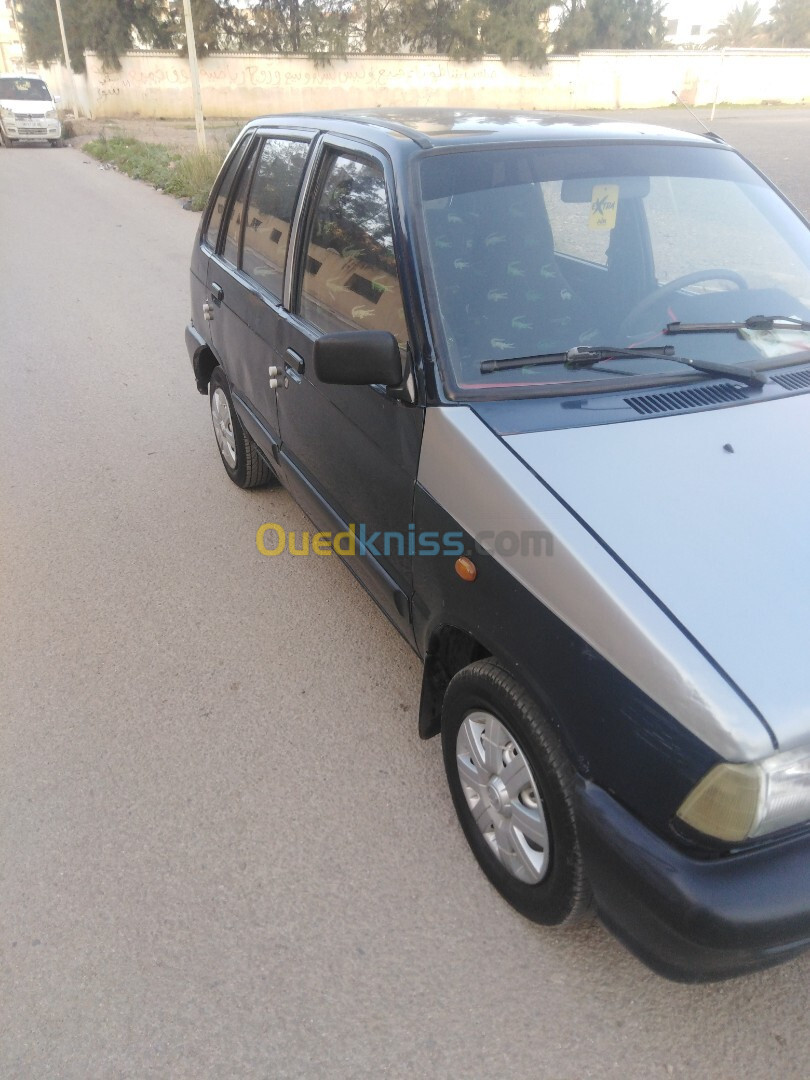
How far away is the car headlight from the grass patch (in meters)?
13.9

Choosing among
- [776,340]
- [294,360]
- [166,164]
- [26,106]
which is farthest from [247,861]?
[26,106]

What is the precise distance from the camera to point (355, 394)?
8.70ft

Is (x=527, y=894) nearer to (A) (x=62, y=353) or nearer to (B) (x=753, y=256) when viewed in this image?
(B) (x=753, y=256)

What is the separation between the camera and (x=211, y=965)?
2137 mm

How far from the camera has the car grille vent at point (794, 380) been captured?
2357 millimetres

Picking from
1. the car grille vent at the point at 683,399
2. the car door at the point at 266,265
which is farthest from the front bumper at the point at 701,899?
the car door at the point at 266,265

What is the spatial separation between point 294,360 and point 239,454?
147 cm

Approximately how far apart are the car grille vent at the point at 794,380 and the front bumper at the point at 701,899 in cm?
131

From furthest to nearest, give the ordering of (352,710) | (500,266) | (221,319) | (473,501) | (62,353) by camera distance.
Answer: (62,353), (221,319), (352,710), (500,266), (473,501)

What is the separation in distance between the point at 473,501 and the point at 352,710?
4.26 feet

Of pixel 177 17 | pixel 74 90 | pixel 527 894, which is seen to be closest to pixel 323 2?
pixel 177 17

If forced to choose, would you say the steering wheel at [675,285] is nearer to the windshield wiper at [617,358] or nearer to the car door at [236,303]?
Result: the windshield wiper at [617,358]

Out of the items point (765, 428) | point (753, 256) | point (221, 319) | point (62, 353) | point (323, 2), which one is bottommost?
point (62, 353)

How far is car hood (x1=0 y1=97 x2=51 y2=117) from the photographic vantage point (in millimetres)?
25656
